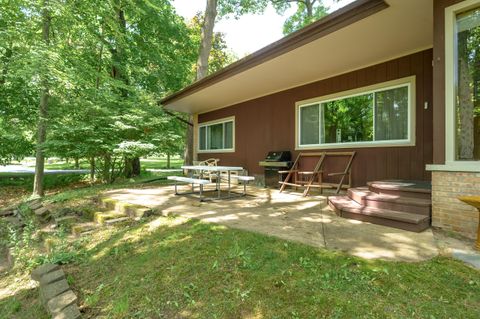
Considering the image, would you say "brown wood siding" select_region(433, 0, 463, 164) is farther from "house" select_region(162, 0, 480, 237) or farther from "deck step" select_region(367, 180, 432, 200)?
"deck step" select_region(367, 180, 432, 200)

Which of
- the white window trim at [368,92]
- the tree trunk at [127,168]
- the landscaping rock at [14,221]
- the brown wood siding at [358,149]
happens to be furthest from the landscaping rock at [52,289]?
the tree trunk at [127,168]

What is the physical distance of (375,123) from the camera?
5141mm

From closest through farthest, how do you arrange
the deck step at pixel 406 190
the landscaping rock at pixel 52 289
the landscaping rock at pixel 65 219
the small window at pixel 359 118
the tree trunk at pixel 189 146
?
the landscaping rock at pixel 52 289 → the deck step at pixel 406 190 → the landscaping rock at pixel 65 219 → the small window at pixel 359 118 → the tree trunk at pixel 189 146

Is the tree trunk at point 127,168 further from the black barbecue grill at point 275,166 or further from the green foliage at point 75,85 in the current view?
the black barbecue grill at point 275,166

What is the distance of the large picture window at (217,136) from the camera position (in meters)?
9.04

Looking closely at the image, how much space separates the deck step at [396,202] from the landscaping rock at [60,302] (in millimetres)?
3510

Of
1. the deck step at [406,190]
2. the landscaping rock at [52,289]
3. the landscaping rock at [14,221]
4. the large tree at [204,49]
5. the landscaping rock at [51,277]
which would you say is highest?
the large tree at [204,49]

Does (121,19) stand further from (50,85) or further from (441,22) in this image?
(441,22)

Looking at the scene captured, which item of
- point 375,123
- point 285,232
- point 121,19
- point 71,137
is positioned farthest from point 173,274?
point 121,19

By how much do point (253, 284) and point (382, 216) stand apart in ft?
6.69

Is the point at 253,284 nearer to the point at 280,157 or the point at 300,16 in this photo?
the point at 280,157

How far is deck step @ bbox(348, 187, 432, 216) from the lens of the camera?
10.5 ft

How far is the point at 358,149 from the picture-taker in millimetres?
5402

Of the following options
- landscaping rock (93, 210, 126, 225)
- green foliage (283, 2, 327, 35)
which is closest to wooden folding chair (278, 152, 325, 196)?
landscaping rock (93, 210, 126, 225)
